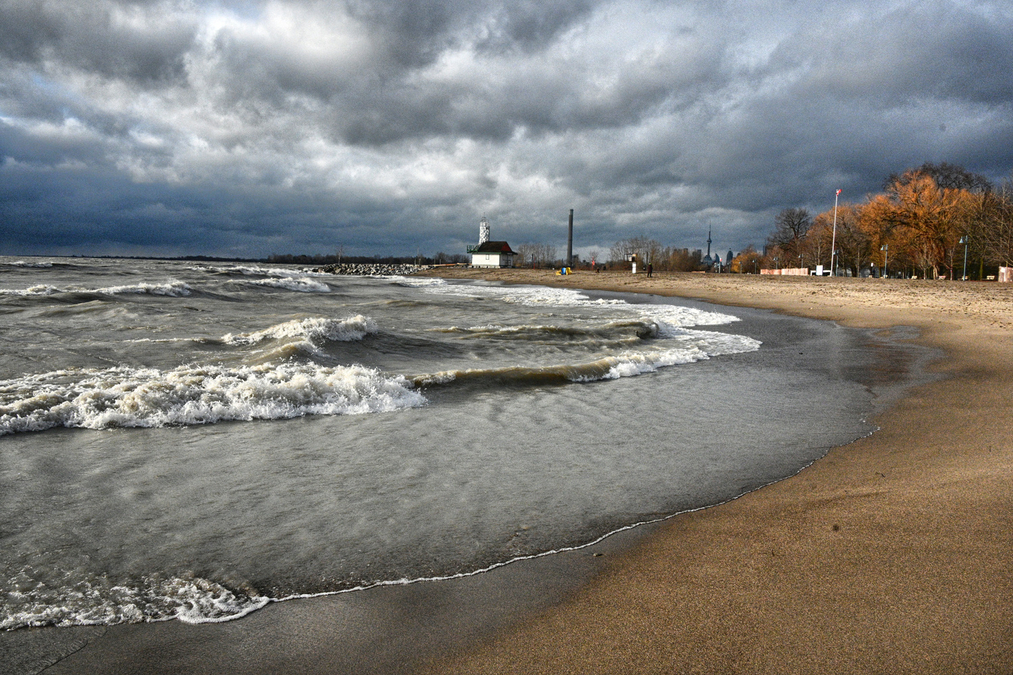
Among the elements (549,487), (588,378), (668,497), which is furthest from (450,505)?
(588,378)

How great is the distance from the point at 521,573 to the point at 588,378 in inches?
245

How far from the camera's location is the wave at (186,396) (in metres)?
5.91

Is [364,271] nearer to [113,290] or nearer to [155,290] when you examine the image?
[155,290]

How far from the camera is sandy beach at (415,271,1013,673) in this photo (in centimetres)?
209

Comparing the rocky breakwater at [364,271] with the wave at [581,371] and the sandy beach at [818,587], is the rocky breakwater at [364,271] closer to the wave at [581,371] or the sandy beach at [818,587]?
the wave at [581,371]

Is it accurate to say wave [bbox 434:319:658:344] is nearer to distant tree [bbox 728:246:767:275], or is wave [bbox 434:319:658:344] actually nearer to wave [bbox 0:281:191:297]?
wave [bbox 0:281:191:297]

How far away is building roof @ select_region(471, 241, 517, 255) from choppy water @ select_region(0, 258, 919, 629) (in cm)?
10789

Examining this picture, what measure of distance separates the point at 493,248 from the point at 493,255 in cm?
414

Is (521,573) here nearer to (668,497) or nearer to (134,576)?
(668,497)

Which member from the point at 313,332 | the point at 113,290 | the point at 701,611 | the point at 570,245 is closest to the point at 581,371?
the point at 313,332

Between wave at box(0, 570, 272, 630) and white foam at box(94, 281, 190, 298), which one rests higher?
white foam at box(94, 281, 190, 298)

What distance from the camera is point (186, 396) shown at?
21.5ft

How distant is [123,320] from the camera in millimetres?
13945

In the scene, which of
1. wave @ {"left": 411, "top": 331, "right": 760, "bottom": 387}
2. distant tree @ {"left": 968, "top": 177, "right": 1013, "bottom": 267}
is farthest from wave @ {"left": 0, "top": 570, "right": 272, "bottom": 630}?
distant tree @ {"left": 968, "top": 177, "right": 1013, "bottom": 267}
